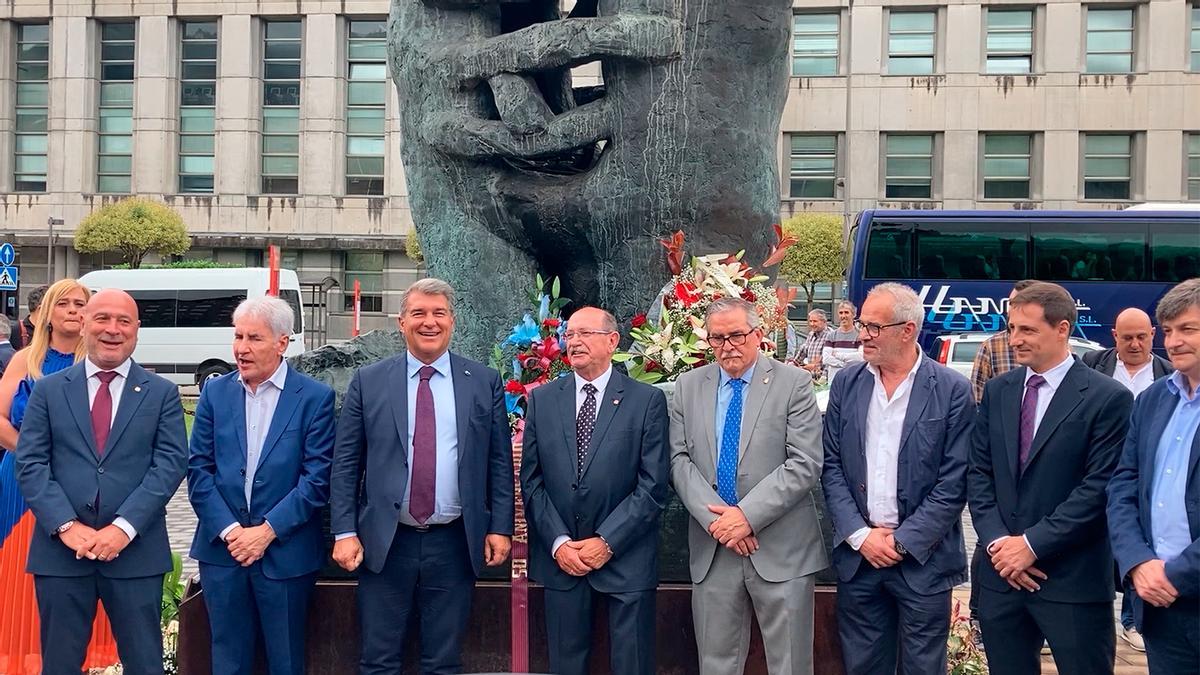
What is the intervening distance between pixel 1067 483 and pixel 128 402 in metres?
3.25

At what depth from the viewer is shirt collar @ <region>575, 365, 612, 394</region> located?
4.14 metres

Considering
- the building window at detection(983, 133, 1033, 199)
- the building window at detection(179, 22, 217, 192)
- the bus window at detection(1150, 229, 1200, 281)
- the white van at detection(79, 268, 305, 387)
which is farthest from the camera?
the building window at detection(179, 22, 217, 192)

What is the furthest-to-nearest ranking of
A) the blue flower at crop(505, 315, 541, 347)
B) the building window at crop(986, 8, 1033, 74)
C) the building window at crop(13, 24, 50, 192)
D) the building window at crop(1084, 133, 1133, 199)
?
the building window at crop(13, 24, 50, 192) → the building window at crop(986, 8, 1033, 74) → the building window at crop(1084, 133, 1133, 199) → the blue flower at crop(505, 315, 541, 347)

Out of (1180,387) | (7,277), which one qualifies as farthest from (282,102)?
(1180,387)

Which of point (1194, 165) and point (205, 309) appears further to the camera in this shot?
point (1194, 165)

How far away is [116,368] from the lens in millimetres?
4121

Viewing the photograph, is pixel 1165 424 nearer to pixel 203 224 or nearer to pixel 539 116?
pixel 539 116

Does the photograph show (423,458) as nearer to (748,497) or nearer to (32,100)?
(748,497)

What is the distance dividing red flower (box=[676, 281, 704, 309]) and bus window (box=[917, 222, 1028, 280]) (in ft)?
49.0

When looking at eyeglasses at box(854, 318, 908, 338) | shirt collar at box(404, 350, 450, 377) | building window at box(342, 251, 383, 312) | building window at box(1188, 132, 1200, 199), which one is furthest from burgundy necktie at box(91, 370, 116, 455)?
building window at box(1188, 132, 1200, 199)

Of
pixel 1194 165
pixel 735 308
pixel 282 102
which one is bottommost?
pixel 735 308

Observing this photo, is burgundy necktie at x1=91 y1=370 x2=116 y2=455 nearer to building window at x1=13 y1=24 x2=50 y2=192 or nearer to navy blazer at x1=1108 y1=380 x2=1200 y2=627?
navy blazer at x1=1108 y1=380 x2=1200 y2=627

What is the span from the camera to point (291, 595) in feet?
13.4

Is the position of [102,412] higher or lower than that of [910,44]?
lower
